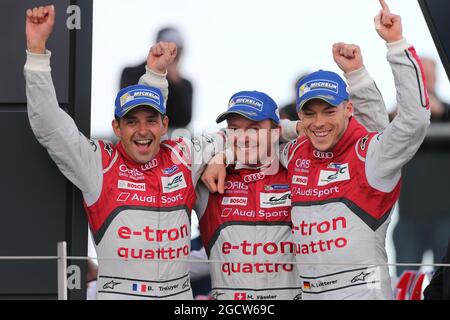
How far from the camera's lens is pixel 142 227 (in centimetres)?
393

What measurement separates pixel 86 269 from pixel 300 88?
3.62ft

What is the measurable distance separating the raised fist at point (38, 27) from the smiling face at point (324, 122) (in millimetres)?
948

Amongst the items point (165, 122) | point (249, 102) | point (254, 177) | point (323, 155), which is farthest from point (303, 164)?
point (165, 122)

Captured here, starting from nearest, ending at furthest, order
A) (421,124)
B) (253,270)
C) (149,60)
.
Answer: (421,124) < (253,270) < (149,60)

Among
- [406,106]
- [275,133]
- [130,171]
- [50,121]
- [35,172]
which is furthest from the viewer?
[35,172]

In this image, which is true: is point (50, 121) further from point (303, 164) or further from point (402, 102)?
point (402, 102)

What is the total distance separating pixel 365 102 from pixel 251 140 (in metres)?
0.45

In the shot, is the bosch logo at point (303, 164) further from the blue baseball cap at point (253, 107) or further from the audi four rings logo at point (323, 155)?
the blue baseball cap at point (253, 107)

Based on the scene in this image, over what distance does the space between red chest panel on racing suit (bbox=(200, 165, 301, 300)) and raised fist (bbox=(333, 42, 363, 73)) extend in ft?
1.54

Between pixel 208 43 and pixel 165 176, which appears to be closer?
pixel 165 176

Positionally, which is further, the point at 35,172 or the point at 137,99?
the point at 35,172

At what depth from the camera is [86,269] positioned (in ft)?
14.0
